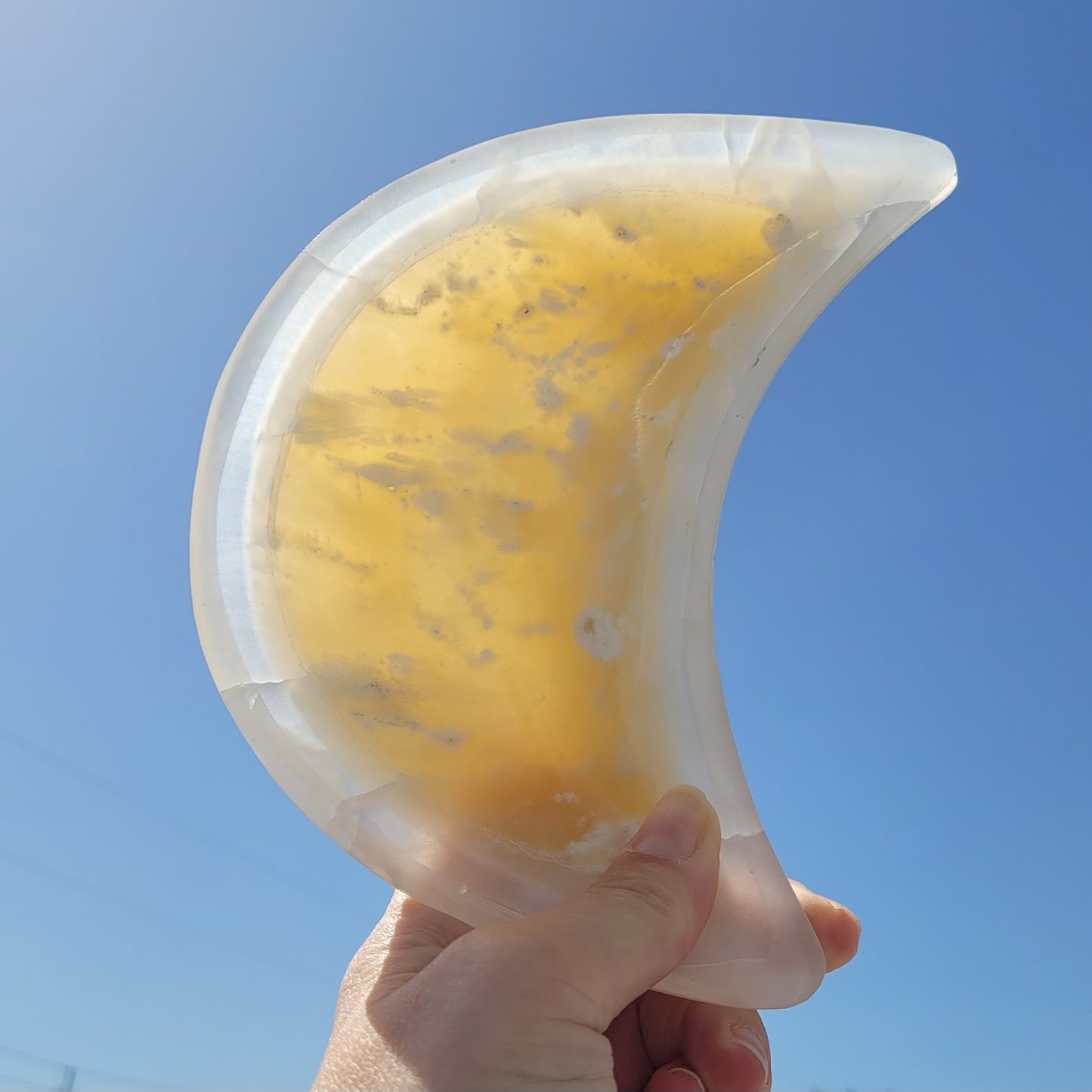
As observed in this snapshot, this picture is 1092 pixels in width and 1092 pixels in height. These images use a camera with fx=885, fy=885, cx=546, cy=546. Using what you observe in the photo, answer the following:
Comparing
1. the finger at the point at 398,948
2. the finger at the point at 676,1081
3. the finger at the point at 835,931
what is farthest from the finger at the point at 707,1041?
the finger at the point at 398,948

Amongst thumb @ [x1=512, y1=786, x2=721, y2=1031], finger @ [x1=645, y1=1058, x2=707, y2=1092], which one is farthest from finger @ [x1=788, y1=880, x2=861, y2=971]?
thumb @ [x1=512, y1=786, x2=721, y2=1031]

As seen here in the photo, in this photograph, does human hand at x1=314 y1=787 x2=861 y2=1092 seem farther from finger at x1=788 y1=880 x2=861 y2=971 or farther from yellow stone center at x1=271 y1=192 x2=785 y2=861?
finger at x1=788 y1=880 x2=861 y2=971

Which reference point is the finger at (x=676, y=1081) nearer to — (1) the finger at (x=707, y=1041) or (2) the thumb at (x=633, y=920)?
(1) the finger at (x=707, y=1041)

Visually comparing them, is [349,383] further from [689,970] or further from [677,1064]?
[677,1064]

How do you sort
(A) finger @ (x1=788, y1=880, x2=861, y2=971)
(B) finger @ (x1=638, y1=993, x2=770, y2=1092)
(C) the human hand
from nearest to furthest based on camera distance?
1. (C) the human hand
2. (B) finger @ (x1=638, y1=993, x2=770, y2=1092)
3. (A) finger @ (x1=788, y1=880, x2=861, y2=971)

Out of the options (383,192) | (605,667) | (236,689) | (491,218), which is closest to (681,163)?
(491,218)

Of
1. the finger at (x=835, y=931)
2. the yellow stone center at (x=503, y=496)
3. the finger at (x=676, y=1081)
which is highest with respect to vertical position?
the yellow stone center at (x=503, y=496)
